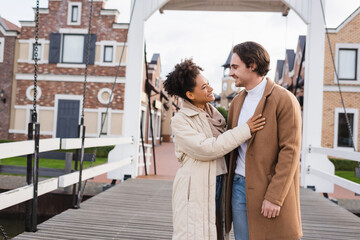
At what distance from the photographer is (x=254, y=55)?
5.82 feet

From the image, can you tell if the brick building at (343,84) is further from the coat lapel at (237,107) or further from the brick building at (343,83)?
the coat lapel at (237,107)

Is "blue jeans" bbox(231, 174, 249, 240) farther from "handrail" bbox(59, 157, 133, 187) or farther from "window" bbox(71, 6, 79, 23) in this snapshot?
"window" bbox(71, 6, 79, 23)

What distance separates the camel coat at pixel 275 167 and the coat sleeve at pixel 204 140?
0.23 feet

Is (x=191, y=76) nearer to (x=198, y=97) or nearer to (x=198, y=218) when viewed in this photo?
(x=198, y=97)

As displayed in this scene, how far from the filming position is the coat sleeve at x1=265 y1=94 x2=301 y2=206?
169 centimetres

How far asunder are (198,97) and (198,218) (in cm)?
66

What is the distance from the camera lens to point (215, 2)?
659 cm

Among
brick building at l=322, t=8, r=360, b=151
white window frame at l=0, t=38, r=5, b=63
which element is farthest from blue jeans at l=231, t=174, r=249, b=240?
white window frame at l=0, t=38, r=5, b=63

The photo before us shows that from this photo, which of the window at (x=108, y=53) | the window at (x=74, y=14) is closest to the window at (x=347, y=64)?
the window at (x=108, y=53)

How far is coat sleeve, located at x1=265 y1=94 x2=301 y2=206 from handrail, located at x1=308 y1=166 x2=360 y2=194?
2.66m

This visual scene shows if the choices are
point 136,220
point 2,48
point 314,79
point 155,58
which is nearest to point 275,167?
point 136,220

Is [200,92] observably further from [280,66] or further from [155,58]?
[280,66]

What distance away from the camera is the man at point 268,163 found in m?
1.70

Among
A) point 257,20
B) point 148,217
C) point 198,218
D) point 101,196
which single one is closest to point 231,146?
point 198,218
